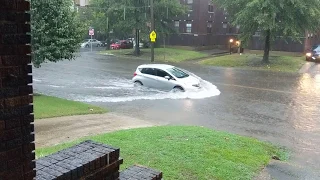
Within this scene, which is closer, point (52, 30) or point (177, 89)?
point (52, 30)

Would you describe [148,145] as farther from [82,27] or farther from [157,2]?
[157,2]

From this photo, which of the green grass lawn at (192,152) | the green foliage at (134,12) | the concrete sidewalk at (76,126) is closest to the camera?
the green grass lawn at (192,152)

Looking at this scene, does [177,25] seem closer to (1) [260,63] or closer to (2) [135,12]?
(2) [135,12]

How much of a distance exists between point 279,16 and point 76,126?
23.6 m

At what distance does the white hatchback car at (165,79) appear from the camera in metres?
17.5

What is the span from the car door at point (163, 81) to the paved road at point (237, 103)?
1.48 ft

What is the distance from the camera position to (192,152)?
23.0 ft

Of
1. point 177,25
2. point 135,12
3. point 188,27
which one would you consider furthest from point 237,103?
point 177,25

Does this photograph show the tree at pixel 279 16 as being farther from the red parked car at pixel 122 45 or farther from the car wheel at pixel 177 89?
the red parked car at pixel 122 45

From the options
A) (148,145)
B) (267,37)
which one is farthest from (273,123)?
(267,37)

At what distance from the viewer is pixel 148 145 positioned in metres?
7.38

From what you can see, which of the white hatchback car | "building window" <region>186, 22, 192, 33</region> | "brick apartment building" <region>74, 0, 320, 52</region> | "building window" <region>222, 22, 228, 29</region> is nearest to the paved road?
the white hatchback car

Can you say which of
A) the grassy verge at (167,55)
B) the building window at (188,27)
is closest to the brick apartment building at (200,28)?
the building window at (188,27)

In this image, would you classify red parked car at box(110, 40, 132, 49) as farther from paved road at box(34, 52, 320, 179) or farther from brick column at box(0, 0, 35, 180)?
brick column at box(0, 0, 35, 180)
